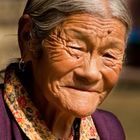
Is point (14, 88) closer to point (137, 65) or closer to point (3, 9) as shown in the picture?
point (3, 9)

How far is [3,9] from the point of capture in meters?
9.48

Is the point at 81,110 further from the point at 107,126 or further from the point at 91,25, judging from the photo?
the point at 107,126

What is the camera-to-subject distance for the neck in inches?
98.0

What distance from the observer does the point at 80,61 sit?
2.34 metres

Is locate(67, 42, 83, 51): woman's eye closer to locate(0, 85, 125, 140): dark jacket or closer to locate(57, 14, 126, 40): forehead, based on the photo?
locate(57, 14, 126, 40): forehead

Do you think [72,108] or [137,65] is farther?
[137,65]

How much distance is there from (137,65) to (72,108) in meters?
7.93

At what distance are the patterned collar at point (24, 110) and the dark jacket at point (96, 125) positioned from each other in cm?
2

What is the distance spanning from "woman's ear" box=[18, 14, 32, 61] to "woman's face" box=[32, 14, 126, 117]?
75 millimetres

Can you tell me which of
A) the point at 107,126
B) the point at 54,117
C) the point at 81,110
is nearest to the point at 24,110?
the point at 54,117

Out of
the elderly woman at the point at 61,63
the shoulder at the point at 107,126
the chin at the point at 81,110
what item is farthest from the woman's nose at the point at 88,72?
the shoulder at the point at 107,126

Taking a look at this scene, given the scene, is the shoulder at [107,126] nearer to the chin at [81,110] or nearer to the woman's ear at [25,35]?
the chin at [81,110]

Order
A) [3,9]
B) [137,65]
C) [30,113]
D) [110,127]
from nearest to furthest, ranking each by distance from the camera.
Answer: [30,113], [110,127], [3,9], [137,65]

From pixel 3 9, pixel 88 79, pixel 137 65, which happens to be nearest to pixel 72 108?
pixel 88 79
